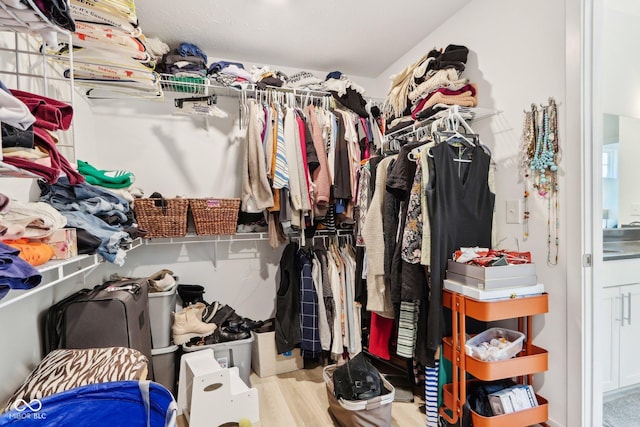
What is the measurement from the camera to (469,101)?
1873 mm

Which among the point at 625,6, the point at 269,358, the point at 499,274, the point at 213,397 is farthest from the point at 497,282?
the point at 625,6

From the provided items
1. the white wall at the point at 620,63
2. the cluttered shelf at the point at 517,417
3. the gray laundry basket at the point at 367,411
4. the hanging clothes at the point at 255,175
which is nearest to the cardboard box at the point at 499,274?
the cluttered shelf at the point at 517,417

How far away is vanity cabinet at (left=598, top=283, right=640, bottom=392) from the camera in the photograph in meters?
1.90

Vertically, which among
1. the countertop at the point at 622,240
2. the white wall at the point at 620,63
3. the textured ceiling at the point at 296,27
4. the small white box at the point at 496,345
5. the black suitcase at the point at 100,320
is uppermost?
the textured ceiling at the point at 296,27

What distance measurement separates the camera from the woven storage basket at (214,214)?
212 centimetres

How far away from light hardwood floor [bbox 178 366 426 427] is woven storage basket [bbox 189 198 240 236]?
3.57ft

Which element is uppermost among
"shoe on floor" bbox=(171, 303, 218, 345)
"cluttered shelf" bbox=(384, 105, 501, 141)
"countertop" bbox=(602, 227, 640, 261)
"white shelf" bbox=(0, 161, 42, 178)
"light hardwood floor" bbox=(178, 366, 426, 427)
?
"cluttered shelf" bbox=(384, 105, 501, 141)

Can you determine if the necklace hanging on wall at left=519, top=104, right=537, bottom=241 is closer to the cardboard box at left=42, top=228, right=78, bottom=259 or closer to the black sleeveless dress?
the black sleeveless dress

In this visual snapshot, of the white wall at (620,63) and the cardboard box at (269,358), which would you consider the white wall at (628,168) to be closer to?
the white wall at (620,63)

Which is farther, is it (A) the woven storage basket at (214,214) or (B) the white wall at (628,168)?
(B) the white wall at (628,168)

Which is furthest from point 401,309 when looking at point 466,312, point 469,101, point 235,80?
point 235,80

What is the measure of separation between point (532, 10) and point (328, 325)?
85.3 inches

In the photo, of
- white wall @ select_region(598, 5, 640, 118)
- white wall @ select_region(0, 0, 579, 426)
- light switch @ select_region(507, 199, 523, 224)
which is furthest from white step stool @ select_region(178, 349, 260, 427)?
white wall @ select_region(598, 5, 640, 118)

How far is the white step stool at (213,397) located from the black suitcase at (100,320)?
1.30 feet
